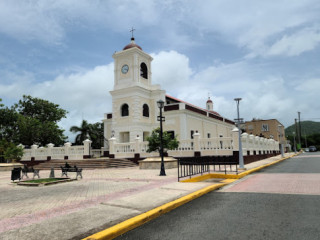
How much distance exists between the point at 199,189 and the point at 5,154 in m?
22.7

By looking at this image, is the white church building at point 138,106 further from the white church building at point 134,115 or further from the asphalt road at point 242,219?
the asphalt road at point 242,219

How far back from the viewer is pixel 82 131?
36.6m

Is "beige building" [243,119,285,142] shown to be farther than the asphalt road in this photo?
Yes

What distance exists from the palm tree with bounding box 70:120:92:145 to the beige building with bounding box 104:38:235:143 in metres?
8.39

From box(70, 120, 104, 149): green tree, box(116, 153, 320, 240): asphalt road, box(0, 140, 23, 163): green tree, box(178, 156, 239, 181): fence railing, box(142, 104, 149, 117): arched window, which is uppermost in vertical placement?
box(142, 104, 149, 117): arched window

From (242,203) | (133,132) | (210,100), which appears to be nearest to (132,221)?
(242,203)

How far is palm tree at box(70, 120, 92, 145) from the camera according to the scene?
36344 mm

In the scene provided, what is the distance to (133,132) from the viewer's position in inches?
1077

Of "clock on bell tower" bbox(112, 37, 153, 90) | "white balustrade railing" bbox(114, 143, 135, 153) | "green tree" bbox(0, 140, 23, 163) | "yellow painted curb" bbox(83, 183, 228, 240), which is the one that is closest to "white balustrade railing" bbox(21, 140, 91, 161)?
"green tree" bbox(0, 140, 23, 163)

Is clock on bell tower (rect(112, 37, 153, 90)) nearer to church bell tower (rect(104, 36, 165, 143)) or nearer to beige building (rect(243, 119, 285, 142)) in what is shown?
church bell tower (rect(104, 36, 165, 143))

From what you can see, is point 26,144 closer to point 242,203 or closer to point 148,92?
point 148,92

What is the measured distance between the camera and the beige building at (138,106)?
91.6ft

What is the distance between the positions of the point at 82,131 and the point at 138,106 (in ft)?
42.2

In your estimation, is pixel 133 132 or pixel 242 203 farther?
pixel 133 132
